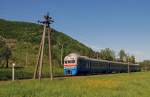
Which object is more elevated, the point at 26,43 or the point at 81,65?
the point at 26,43

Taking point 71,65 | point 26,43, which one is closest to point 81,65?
point 71,65

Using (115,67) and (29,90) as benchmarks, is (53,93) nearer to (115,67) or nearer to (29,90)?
(29,90)

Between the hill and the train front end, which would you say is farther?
the hill

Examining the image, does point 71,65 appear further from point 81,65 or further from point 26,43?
point 26,43

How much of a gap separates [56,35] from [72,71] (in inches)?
4895

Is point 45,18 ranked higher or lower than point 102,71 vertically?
higher

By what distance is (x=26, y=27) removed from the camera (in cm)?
17688

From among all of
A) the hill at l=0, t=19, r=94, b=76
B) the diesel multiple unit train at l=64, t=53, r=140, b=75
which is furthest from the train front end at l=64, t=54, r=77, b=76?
the hill at l=0, t=19, r=94, b=76

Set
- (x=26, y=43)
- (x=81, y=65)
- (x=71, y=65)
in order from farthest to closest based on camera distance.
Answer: (x=26, y=43), (x=81, y=65), (x=71, y=65)

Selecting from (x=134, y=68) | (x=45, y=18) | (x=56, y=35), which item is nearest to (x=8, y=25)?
(x=56, y=35)

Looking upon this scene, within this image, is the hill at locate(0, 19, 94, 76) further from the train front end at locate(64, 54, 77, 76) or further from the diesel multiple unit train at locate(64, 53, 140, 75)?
the train front end at locate(64, 54, 77, 76)

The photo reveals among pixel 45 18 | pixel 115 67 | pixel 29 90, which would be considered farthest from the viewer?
pixel 115 67

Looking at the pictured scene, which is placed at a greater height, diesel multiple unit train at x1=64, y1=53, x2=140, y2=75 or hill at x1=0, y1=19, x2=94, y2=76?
hill at x1=0, y1=19, x2=94, y2=76

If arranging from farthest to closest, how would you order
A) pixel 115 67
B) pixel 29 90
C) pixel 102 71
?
pixel 115 67 < pixel 102 71 < pixel 29 90
